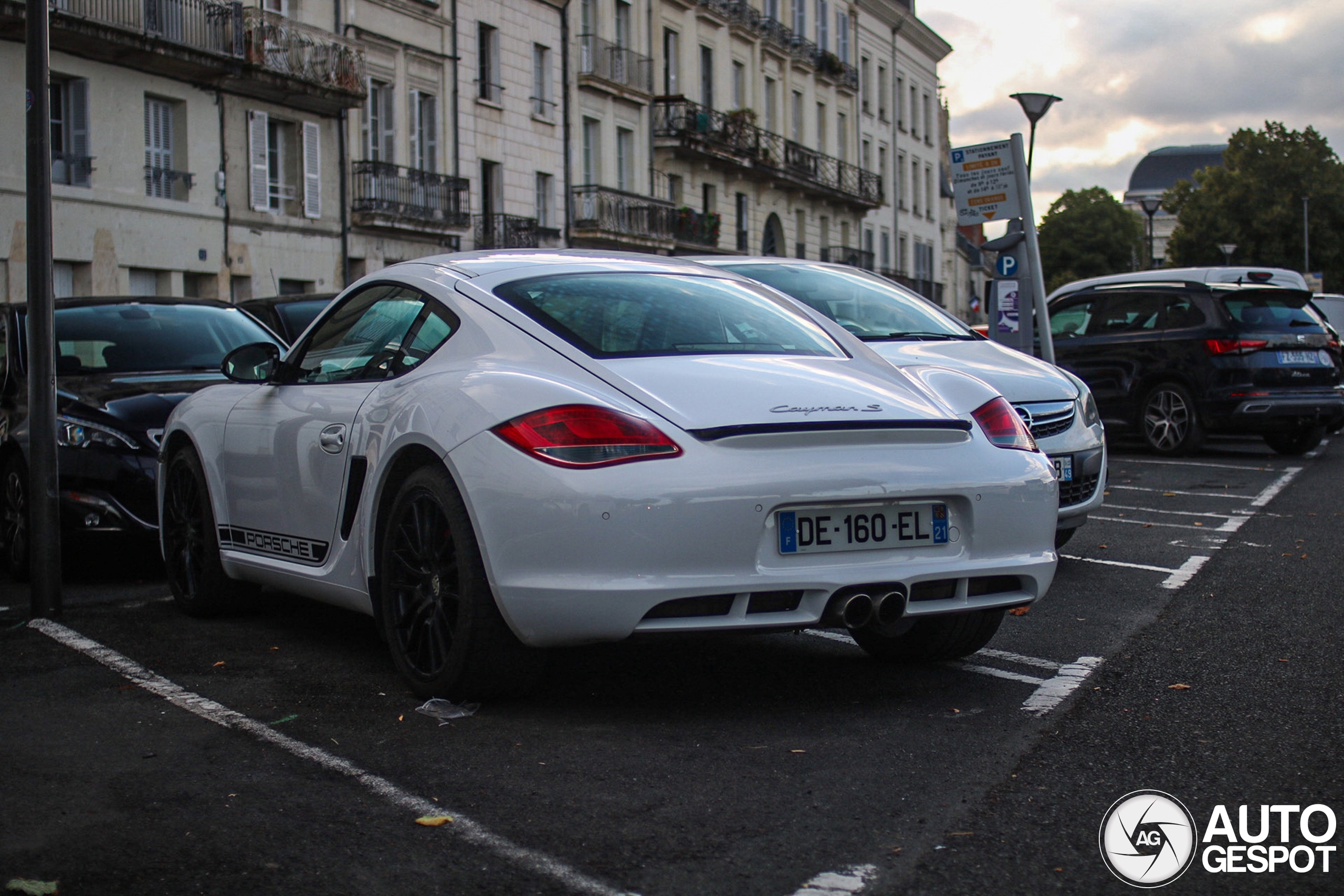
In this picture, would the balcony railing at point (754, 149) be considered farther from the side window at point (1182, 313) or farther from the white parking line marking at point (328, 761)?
the white parking line marking at point (328, 761)

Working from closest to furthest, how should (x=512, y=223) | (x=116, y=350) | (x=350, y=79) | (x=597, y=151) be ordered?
(x=116, y=350) → (x=350, y=79) → (x=512, y=223) → (x=597, y=151)

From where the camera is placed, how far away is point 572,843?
11.4 ft

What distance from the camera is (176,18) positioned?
87.1 feet

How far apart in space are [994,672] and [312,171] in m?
26.5

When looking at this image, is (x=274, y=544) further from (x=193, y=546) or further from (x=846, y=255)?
(x=846, y=255)

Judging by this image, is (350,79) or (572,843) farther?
(350,79)

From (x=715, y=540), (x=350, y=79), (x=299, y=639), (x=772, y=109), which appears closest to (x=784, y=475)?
(x=715, y=540)

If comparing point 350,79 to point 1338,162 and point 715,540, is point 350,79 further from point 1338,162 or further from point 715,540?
point 1338,162

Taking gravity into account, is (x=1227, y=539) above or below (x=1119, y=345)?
below

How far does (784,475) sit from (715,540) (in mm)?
268

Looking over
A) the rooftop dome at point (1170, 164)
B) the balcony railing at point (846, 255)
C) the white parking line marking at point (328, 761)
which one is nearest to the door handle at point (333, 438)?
the white parking line marking at point (328, 761)

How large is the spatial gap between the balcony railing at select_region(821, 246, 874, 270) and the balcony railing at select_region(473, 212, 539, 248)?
67.8 feet

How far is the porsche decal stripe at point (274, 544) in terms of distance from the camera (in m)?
5.59

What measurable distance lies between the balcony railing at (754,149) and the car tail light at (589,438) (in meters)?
39.4
